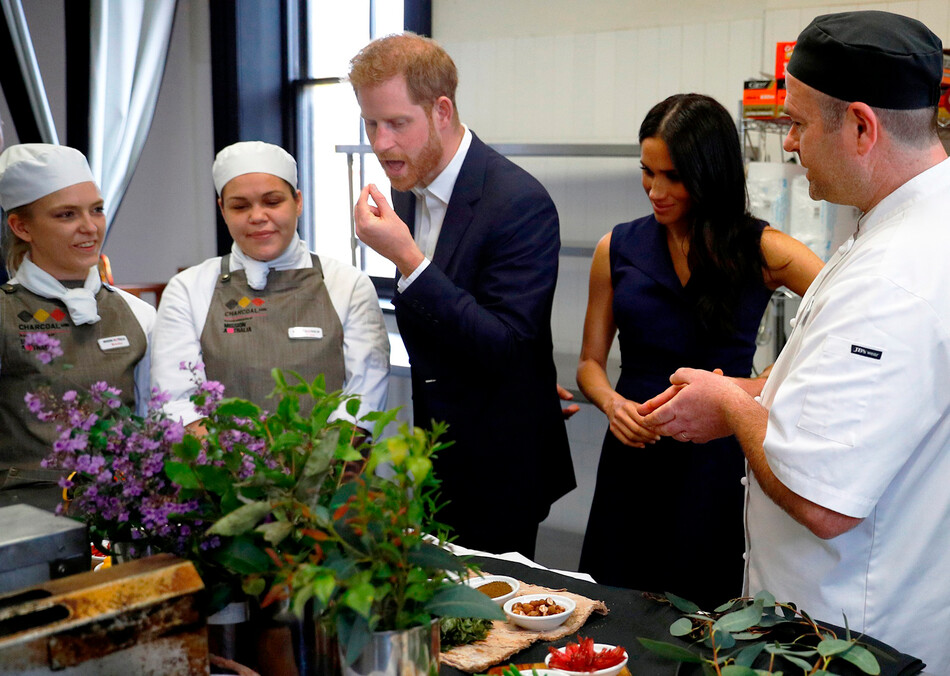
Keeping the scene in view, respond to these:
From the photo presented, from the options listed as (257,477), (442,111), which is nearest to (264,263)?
(442,111)

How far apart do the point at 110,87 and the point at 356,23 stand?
122 centimetres

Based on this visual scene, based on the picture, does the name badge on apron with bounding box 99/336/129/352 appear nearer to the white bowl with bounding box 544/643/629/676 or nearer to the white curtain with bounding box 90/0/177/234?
the white bowl with bounding box 544/643/629/676

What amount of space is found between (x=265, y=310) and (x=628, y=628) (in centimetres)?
129

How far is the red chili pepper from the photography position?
3.52 feet

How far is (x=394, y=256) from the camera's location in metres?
1.83

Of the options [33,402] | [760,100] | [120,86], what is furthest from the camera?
[120,86]

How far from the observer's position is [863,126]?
126 centimetres

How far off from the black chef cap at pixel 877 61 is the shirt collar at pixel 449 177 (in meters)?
0.87

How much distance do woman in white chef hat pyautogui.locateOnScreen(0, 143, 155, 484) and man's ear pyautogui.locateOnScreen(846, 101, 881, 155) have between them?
64.1 inches

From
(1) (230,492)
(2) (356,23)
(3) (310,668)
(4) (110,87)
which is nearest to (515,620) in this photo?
(3) (310,668)

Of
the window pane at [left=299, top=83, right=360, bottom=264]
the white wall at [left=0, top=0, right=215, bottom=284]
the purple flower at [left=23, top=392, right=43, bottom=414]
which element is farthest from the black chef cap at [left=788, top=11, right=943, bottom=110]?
the white wall at [left=0, top=0, right=215, bottom=284]

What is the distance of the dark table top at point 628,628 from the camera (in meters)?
1.06

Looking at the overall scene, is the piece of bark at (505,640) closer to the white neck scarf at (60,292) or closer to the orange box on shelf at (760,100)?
the white neck scarf at (60,292)

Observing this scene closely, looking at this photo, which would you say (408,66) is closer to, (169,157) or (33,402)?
(33,402)
